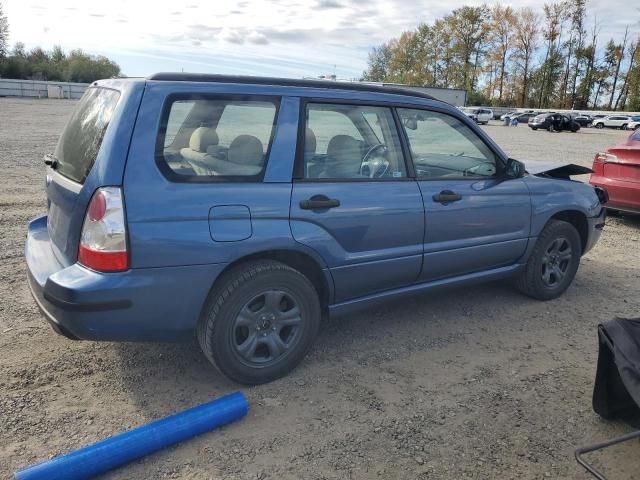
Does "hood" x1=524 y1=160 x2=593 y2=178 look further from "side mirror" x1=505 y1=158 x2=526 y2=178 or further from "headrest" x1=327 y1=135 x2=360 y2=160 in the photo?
"headrest" x1=327 y1=135 x2=360 y2=160

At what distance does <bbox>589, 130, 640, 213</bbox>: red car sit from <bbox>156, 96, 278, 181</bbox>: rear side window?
5.84 metres

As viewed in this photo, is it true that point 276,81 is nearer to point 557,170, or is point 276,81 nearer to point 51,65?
point 557,170

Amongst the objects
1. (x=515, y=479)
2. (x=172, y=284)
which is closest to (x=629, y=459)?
(x=515, y=479)

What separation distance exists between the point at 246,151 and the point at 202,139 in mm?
265

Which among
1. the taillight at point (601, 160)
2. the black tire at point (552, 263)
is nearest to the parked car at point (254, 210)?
the black tire at point (552, 263)

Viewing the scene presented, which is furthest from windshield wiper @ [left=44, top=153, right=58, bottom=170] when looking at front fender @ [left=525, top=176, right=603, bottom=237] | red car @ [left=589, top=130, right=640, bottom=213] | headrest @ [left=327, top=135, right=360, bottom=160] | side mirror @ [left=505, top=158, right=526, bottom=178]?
red car @ [left=589, top=130, right=640, bottom=213]

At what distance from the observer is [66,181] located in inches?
121

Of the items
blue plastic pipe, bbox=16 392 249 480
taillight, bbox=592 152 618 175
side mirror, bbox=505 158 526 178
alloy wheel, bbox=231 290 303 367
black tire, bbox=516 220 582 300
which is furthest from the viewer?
taillight, bbox=592 152 618 175

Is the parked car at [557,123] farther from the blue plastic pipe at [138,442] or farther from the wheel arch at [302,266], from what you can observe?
the blue plastic pipe at [138,442]

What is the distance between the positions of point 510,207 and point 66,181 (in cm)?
317

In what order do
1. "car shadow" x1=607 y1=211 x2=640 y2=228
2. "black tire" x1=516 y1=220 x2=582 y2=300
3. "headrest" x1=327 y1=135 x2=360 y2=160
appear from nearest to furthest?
"headrest" x1=327 y1=135 x2=360 y2=160 → "black tire" x1=516 y1=220 x2=582 y2=300 → "car shadow" x1=607 y1=211 x2=640 y2=228

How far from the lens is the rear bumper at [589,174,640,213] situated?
7266mm

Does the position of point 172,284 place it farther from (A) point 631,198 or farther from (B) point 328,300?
(A) point 631,198

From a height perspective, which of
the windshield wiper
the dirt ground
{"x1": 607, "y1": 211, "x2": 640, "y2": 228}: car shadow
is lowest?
the dirt ground
